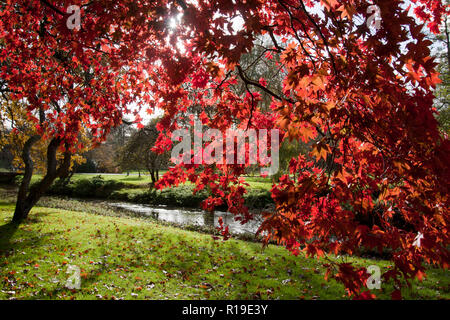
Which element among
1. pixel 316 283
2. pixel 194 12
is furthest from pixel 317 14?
pixel 316 283

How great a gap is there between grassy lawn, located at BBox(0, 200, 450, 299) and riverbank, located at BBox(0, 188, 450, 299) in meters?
0.01

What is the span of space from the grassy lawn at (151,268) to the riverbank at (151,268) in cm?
1

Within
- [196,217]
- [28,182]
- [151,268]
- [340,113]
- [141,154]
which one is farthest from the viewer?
[141,154]

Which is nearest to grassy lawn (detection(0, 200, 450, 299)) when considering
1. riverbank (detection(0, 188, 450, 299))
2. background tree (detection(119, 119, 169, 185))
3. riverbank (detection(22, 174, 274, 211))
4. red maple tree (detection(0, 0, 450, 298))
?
riverbank (detection(0, 188, 450, 299))

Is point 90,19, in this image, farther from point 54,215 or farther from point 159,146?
point 54,215

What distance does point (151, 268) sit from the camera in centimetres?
564

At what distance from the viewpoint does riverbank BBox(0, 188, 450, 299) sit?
14.9 ft

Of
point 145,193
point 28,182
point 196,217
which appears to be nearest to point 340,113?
point 28,182

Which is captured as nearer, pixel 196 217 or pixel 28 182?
pixel 28 182

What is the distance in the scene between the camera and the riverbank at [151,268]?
14.9ft

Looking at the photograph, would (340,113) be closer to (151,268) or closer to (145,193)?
(151,268)

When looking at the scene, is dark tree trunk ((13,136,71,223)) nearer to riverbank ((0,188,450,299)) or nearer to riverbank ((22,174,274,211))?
riverbank ((0,188,450,299))

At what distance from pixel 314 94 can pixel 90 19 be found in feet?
11.8

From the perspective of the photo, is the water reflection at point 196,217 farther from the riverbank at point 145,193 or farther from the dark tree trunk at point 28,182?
the dark tree trunk at point 28,182
